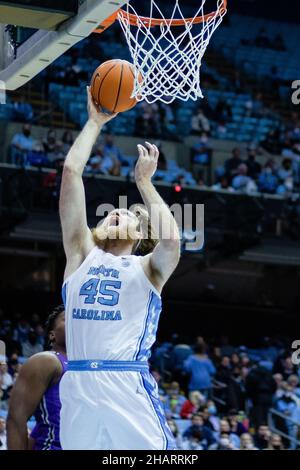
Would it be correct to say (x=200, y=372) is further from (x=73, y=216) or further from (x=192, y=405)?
(x=73, y=216)

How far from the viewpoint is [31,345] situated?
48.4 ft

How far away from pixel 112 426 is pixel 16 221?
39.9 feet

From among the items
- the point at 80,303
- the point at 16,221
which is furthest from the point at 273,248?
the point at 80,303

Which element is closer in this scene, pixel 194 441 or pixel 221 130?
pixel 194 441

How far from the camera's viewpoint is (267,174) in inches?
719

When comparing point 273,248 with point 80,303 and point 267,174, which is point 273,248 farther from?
point 80,303

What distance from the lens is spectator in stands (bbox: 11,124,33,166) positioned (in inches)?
631

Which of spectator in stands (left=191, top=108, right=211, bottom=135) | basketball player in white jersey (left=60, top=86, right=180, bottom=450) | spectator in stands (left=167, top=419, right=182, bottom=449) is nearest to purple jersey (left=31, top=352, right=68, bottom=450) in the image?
basketball player in white jersey (left=60, top=86, right=180, bottom=450)

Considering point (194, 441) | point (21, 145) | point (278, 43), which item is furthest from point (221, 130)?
point (194, 441)

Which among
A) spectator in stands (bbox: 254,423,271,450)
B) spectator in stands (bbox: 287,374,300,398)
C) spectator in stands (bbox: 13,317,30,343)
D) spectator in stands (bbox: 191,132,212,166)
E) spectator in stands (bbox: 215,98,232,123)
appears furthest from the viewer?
spectator in stands (bbox: 215,98,232,123)

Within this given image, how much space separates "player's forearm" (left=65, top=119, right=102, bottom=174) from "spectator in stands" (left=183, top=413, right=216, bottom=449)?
826 cm

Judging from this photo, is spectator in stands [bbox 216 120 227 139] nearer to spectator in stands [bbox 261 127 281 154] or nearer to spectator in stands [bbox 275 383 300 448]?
spectator in stands [bbox 261 127 281 154]

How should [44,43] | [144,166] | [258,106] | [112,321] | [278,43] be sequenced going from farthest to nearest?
[278,43] → [258,106] → [44,43] → [144,166] → [112,321]

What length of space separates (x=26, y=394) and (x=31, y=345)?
10142 mm
